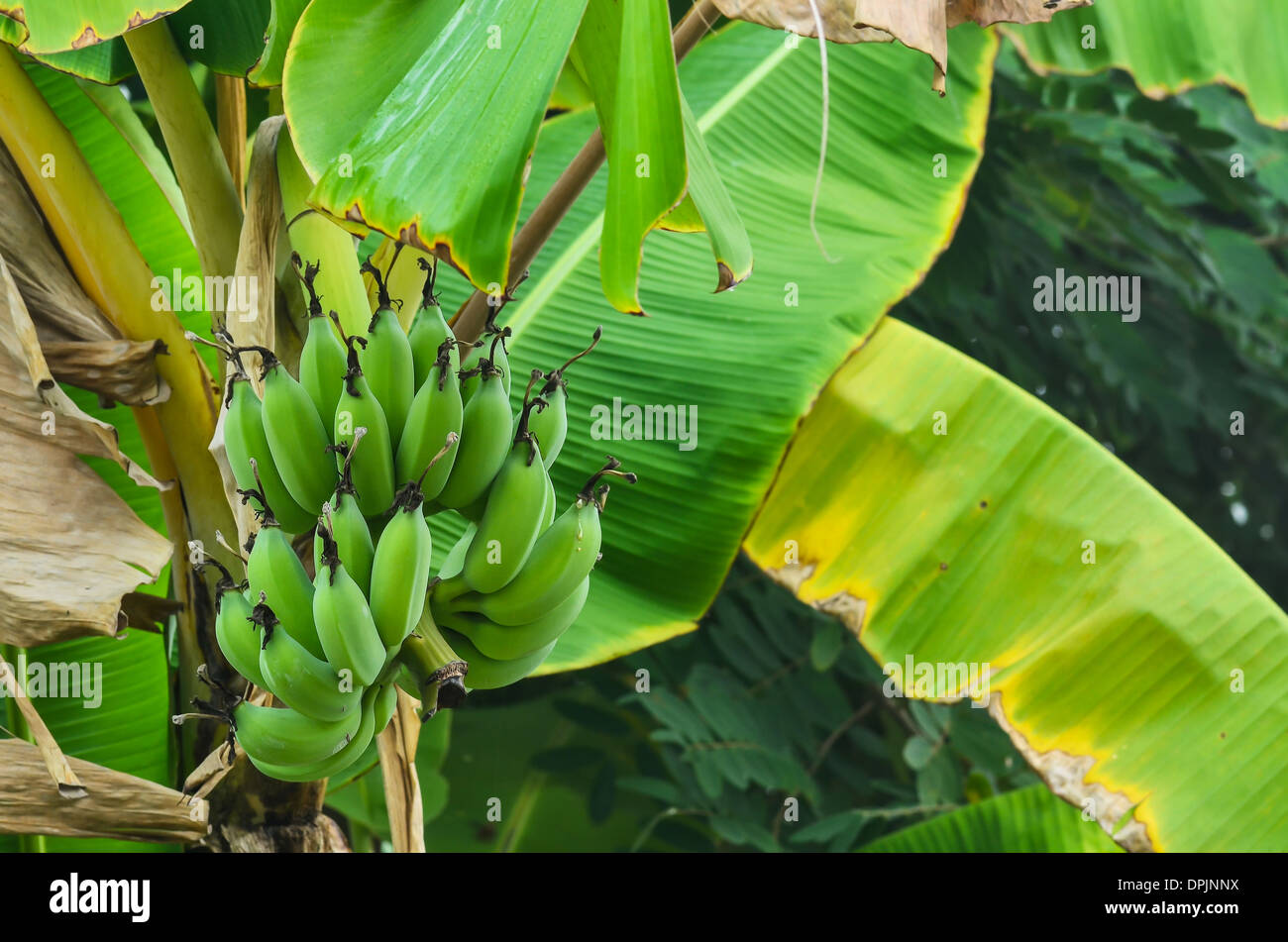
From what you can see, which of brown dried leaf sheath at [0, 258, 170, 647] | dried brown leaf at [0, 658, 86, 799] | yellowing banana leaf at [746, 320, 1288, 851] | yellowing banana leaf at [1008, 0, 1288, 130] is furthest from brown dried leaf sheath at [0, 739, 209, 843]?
yellowing banana leaf at [1008, 0, 1288, 130]

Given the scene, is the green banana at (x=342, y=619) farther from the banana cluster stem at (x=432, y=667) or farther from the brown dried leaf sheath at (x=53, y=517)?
the brown dried leaf sheath at (x=53, y=517)

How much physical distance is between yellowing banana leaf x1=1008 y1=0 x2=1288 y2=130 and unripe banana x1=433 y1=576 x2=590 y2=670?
111 cm

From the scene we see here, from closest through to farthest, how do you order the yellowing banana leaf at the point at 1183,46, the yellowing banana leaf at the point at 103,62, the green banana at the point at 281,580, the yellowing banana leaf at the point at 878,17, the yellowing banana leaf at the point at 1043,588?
1. the yellowing banana leaf at the point at 878,17
2. the green banana at the point at 281,580
3. the yellowing banana leaf at the point at 103,62
4. the yellowing banana leaf at the point at 1043,588
5. the yellowing banana leaf at the point at 1183,46

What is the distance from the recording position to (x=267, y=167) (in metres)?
0.85

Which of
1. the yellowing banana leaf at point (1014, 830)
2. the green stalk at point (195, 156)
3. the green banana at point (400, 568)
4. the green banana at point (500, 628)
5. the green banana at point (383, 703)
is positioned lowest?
the yellowing banana leaf at point (1014, 830)

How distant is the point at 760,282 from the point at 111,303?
76 centimetres

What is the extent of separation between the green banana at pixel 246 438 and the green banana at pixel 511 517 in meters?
0.16

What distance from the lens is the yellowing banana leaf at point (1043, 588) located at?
114cm

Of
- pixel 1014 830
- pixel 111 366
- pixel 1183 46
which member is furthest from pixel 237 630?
pixel 1183 46

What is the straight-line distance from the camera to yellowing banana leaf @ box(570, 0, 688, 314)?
63 cm

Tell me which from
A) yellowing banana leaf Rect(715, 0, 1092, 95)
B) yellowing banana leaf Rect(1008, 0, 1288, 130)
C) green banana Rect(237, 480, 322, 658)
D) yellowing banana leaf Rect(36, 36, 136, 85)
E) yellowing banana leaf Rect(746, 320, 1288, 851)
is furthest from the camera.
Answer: yellowing banana leaf Rect(1008, 0, 1288, 130)

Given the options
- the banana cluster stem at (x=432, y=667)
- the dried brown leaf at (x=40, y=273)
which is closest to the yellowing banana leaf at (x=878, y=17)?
the banana cluster stem at (x=432, y=667)

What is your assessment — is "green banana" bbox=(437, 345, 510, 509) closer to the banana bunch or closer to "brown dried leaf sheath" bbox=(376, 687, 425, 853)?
the banana bunch

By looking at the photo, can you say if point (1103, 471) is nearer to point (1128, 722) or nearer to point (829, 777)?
point (1128, 722)
